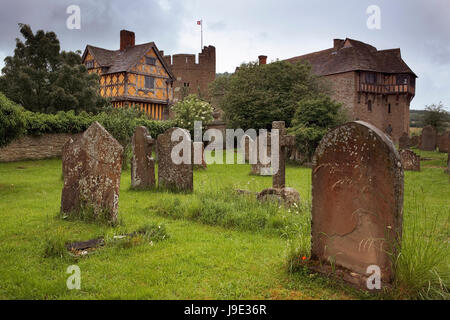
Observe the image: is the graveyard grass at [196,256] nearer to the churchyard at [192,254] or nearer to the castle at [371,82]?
the churchyard at [192,254]

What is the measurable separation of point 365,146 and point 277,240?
8.50 feet

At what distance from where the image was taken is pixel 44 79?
2645 centimetres

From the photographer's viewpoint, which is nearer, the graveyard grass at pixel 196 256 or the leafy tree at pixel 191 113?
the graveyard grass at pixel 196 256

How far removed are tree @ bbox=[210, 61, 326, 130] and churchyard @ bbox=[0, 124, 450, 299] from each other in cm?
2133

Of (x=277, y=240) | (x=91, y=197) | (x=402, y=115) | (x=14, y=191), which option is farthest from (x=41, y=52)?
(x=402, y=115)

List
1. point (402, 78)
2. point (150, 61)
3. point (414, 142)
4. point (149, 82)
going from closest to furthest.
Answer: point (414, 142) → point (150, 61) → point (149, 82) → point (402, 78)

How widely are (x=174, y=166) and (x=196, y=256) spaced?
5.47 metres

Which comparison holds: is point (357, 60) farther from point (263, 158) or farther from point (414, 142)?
point (263, 158)

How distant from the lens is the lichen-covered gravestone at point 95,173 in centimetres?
662

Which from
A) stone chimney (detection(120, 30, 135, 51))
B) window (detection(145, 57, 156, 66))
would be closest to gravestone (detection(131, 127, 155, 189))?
window (detection(145, 57, 156, 66))

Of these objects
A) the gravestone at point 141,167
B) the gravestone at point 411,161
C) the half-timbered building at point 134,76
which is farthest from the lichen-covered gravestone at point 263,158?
the half-timbered building at point 134,76

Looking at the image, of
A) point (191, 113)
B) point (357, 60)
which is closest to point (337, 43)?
point (357, 60)

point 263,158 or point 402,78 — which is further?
point 402,78

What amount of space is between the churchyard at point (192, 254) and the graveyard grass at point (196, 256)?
13 millimetres
